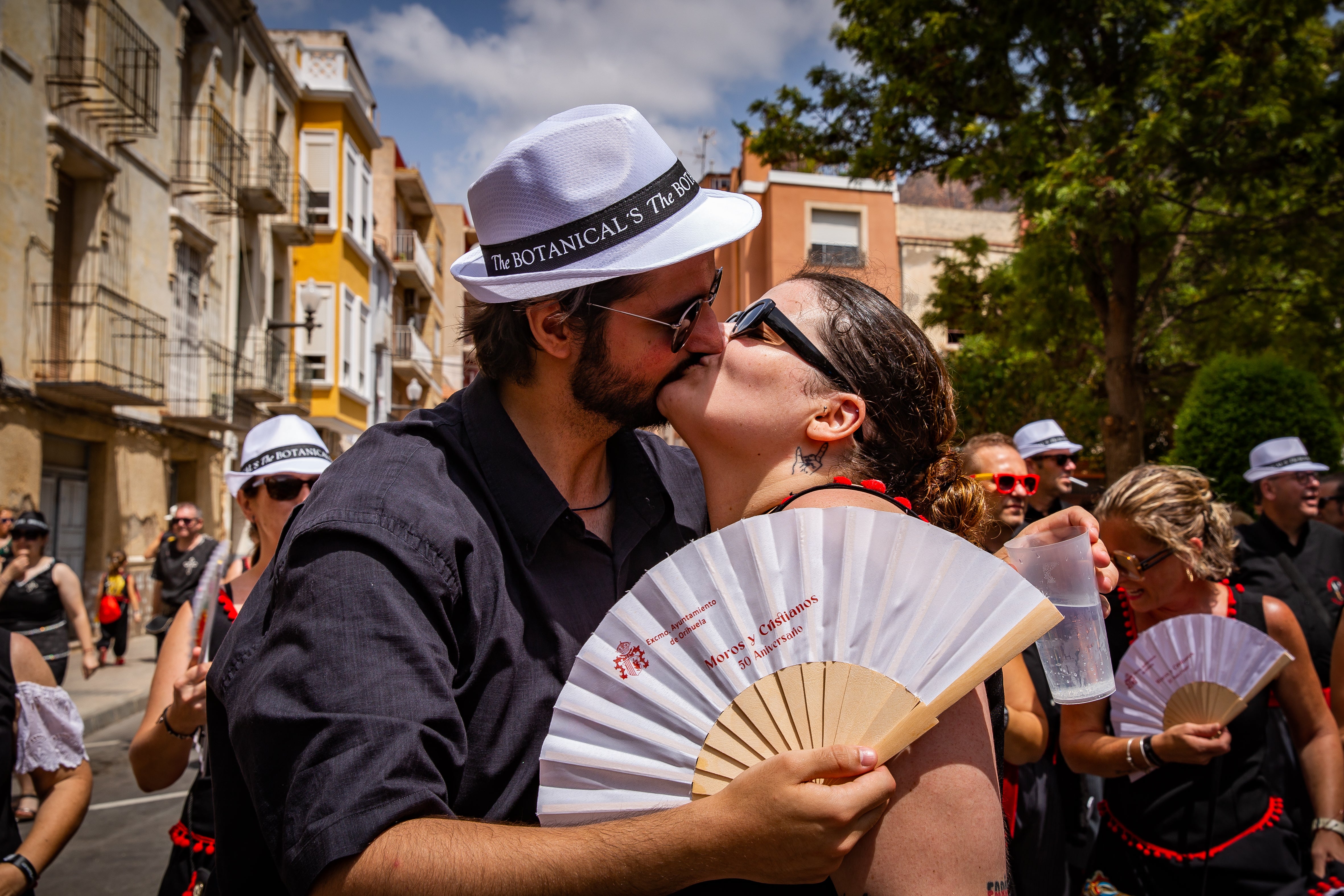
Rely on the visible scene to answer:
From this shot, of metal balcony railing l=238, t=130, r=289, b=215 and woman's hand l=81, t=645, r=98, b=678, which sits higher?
metal balcony railing l=238, t=130, r=289, b=215

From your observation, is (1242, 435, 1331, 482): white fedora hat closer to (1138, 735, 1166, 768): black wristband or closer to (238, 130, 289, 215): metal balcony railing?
(1138, 735, 1166, 768): black wristband

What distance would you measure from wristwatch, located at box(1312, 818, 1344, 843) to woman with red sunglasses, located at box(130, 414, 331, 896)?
3.18 m

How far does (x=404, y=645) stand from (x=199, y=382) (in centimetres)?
1710

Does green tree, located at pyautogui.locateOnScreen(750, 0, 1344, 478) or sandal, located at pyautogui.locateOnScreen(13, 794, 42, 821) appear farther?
green tree, located at pyautogui.locateOnScreen(750, 0, 1344, 478)

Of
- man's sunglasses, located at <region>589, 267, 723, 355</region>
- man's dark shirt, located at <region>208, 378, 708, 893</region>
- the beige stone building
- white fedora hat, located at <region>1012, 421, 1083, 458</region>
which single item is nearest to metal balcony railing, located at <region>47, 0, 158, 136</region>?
the beige stone building

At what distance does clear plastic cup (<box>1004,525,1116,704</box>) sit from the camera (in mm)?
1752

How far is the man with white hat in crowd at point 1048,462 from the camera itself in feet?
18.7

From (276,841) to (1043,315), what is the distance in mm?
10824

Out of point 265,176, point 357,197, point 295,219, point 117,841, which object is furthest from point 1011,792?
point 357,197

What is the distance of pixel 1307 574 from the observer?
5316 mm

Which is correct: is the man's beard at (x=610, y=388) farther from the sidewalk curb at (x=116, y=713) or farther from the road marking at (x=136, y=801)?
the sidewalk curb at (x=116, y=713)

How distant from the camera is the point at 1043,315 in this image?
10.8 m

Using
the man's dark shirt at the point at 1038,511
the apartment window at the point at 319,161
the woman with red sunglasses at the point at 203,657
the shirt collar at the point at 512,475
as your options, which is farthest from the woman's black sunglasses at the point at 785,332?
the apartment window at the point at 319,161

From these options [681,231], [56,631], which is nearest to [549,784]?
[681,231]
